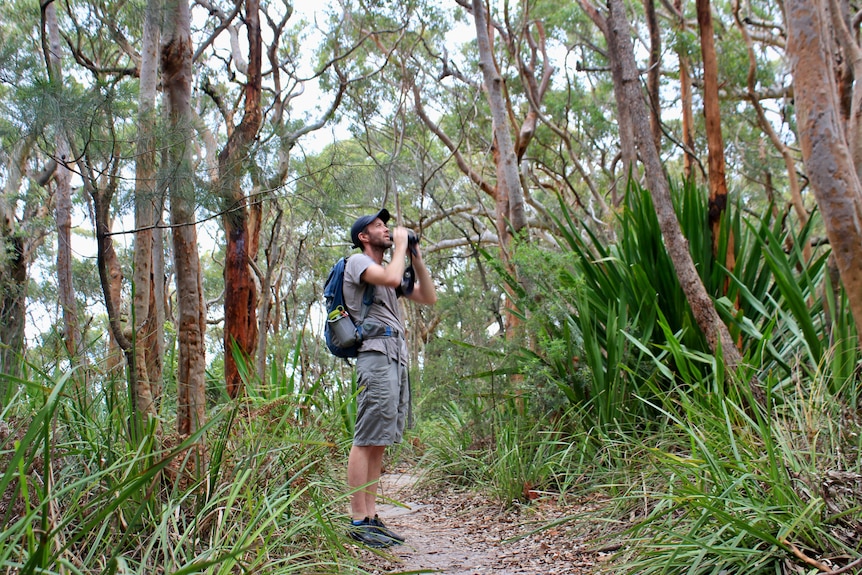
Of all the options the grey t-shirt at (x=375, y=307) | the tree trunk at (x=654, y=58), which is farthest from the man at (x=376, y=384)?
the tree trunk at (x=654, y=58)

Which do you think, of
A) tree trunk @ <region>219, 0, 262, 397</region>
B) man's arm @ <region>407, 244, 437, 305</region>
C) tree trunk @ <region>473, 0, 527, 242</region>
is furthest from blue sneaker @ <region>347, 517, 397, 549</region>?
tree trunk @ <region>219, 0, 262, 397</region>

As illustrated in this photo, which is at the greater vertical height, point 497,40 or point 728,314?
point 497,40

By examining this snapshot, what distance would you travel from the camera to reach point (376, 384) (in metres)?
3.57

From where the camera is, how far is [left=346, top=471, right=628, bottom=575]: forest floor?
304 centimetres

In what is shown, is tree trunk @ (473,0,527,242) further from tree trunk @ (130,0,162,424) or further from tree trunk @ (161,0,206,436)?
tree trunk @ (161,0,206,436)

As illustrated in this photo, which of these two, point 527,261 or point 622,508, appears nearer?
point 622,508

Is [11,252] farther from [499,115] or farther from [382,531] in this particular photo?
[382,531]

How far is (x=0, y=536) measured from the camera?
1.57 meters

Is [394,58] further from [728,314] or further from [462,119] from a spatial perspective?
[728,314]

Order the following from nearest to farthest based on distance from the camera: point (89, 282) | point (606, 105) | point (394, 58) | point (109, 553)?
point (109, 553) → point (89, 282) → point (394, 58) → point (606, 105)

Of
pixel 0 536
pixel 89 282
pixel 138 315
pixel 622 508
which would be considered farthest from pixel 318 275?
pixel 0 536

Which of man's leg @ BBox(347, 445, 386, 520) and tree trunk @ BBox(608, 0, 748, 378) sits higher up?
tree trunk @ BBox(608, 0, 748, 378)

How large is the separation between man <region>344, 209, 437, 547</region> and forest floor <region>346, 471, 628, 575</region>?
141 millimetres

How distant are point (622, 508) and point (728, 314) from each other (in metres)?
1.56
